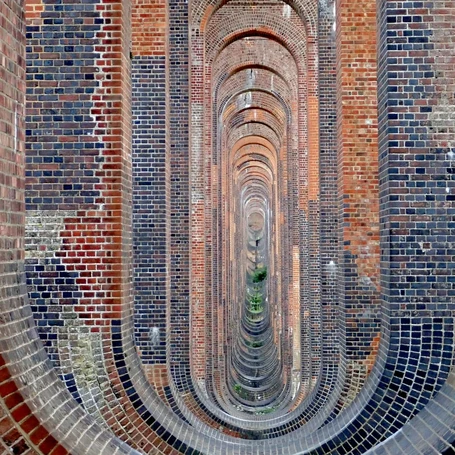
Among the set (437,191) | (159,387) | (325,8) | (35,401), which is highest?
(325,8)

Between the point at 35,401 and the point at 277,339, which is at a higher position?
the point at 35,401

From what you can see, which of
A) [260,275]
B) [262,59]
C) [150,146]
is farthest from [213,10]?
[260,275]

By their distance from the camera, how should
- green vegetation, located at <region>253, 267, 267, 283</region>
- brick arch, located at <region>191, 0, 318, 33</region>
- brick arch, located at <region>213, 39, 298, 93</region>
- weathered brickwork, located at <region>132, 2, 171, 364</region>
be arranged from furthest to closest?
green vegetation, located at <region>253, 267, 267, 283</region> → brick arch, located at <region>213, 39, 298, 93</region> → brick arch, located at <region>191, 0, 318, 33</region> → weathered brickwork, located at <region>132, 2, 171, 364</region>

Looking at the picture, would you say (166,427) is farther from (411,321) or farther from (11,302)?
(11,302)

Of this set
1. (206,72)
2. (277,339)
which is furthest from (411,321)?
(277,339)

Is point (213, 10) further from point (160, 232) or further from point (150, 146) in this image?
point (160, 232)

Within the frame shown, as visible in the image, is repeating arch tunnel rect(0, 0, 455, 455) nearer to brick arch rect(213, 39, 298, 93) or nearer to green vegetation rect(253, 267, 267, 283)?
brick arch rect(213, 39, 298, 93)

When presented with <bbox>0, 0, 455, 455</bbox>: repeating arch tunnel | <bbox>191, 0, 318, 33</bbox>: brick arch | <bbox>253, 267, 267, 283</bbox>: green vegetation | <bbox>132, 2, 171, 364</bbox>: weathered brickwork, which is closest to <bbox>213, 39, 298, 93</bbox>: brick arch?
<bbox>191, 0, 318, 33</bbox>: brick arch

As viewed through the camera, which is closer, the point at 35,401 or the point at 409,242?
the point at 35,401

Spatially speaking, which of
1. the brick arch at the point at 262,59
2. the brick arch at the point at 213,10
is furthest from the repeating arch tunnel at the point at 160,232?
the brick arch at the point at 262,59

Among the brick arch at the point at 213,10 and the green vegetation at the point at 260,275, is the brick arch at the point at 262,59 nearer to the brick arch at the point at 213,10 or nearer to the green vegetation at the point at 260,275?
the brick arch at the point at 213,10

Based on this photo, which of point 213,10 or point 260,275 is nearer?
point 213,10
